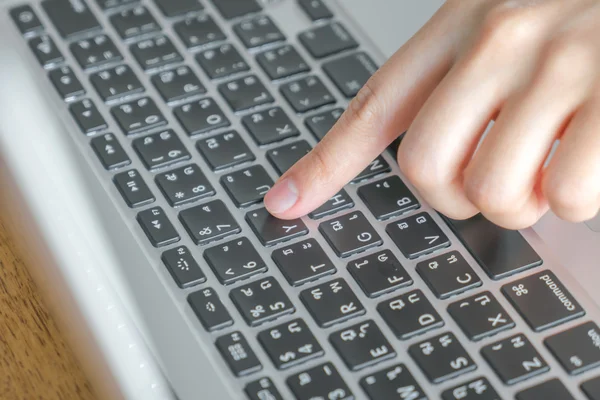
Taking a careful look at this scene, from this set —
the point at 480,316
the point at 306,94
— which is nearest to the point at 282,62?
the point at 306,94

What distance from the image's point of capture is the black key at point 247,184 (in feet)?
1.62

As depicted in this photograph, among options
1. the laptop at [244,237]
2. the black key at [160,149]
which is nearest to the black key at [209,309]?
the laptop at [244,237]

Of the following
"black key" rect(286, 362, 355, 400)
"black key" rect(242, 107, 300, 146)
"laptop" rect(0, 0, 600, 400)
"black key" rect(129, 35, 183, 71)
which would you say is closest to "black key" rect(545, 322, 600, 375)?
"laptop" rect(0, 0, 600, 400)

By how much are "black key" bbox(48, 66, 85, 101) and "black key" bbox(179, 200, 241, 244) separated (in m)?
0.13

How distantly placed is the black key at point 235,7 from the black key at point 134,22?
48 mm

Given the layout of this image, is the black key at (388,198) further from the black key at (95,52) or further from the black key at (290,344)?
the black key at (95,52)

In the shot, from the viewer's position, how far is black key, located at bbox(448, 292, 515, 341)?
43cm

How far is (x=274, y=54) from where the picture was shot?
0.58m

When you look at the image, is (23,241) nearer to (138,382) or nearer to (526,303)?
(138,382)

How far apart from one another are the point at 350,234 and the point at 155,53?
21cm

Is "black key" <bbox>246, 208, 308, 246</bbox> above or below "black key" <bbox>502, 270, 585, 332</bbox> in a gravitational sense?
above

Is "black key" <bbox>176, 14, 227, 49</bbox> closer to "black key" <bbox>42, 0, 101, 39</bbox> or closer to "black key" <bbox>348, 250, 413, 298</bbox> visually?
"black key" <bbox>42, 0, 101, 39</bbox>

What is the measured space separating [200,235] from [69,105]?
14 cm

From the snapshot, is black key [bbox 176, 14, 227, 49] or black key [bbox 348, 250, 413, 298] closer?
black key [bbox 348, 250, 413, 298]
